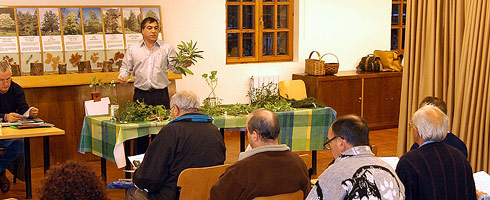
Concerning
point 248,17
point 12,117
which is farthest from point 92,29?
point 248,17

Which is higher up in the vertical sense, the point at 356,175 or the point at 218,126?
the point at 356,175

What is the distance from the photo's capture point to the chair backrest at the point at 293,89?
9703 millimetres

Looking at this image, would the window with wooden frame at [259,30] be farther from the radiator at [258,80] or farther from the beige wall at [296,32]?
the radiator at [258,80]

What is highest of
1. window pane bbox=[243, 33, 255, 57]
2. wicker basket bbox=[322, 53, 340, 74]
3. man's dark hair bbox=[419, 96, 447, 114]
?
window pane bbox=[243, 33, 255, 57]

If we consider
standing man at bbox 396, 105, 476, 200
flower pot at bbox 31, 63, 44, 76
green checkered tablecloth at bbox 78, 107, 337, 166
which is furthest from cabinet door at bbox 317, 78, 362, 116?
standing man at bbox 396, 105, 476, 200

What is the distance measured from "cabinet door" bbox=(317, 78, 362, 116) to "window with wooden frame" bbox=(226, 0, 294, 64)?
946 mm

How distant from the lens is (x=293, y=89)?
978 centimetres

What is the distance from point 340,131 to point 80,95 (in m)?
5.24

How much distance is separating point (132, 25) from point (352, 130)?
5835mm

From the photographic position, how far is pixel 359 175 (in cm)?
319

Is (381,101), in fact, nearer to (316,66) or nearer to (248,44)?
(316,66)

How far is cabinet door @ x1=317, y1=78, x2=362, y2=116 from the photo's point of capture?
9.98 m

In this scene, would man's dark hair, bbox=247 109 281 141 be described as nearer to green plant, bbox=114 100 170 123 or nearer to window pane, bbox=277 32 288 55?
green plant, bbox=114 100 170 123

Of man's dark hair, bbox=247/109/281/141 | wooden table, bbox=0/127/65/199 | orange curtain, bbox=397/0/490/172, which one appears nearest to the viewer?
man's dark hair, bbox=247/109/281/141
